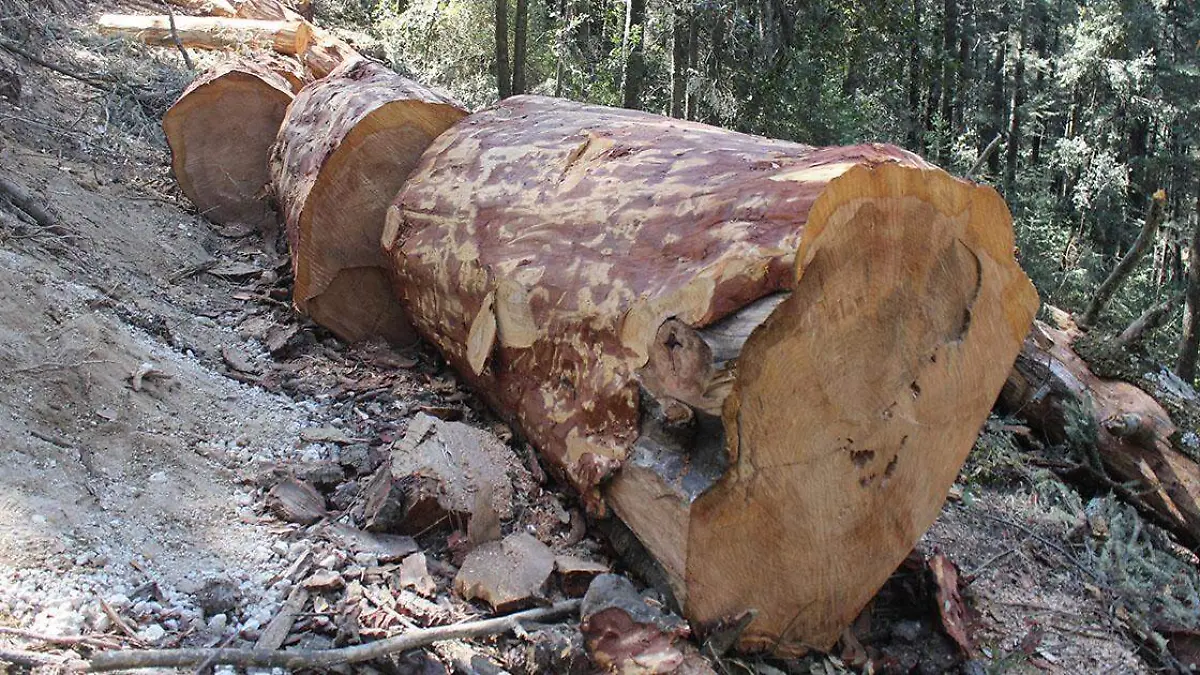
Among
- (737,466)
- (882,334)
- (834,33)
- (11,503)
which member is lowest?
(11,503)

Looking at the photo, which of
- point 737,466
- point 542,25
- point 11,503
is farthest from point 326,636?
point 542,25

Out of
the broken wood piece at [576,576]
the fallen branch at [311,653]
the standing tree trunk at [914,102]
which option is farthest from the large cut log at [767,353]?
the standing tree trunk at [914,102]

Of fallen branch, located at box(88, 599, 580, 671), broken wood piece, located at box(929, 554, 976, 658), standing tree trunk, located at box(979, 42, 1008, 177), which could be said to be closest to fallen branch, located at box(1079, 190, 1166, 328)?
broken wood piece, located at box(929, 554, 976, 658)

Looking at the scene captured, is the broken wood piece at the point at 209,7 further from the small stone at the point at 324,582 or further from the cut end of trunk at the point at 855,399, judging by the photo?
the cut end of trunk at the point at 855,399

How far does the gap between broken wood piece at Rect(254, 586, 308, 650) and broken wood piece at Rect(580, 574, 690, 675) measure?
2.41ft

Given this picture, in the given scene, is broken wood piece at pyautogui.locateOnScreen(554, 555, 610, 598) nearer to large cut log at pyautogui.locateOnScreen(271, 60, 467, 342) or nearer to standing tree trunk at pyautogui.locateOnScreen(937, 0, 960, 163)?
large cut log at pyautogui.locateOnScreen(271, 60, 467, 342)

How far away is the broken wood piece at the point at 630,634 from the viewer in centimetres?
215

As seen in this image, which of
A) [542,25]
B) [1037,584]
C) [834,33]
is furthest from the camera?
[542,25]

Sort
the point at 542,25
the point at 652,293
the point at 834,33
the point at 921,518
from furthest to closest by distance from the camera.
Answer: the point at 542,25 → the point at 834,33 → the point at 921,518 → the point at 652,293

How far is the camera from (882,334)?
7.64 feet

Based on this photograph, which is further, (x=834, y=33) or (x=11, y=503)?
(x=834, y=33)

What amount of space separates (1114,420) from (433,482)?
3.21m

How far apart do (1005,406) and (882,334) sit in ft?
7.87

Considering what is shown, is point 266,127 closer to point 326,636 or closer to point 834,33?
point 326,636
